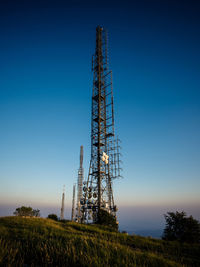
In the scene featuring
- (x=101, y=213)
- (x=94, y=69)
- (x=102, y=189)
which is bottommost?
(x=101, y=213)

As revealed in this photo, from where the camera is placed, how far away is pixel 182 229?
746 inches

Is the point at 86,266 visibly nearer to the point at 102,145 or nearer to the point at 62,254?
the point at 62,254

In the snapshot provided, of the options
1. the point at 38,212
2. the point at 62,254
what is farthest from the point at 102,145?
the point at 38,212

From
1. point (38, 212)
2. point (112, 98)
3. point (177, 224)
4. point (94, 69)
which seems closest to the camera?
point (177, 224)

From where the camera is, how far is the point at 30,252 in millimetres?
4430

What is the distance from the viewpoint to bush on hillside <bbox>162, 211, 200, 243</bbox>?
701 inches

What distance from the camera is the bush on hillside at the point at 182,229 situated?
17.8 m

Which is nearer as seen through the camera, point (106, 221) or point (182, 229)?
point (106, 221)

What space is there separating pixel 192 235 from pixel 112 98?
2170cm

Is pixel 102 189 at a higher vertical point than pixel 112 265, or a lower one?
higher

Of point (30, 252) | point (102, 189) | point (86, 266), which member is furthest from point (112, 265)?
point (102, 189)

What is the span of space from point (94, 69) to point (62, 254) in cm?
2844

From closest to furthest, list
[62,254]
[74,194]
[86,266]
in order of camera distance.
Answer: [86,266], [62,254], [74,194]

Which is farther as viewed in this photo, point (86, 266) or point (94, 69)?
→ point (94, 69)
